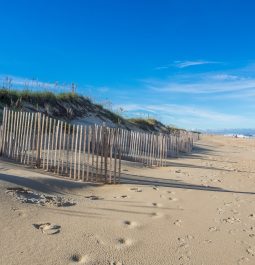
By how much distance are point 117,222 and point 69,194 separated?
2358mm

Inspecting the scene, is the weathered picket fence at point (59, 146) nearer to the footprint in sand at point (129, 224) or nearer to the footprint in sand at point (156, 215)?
the footprint in sand at point (156, 215)

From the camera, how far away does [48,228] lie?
5379 mm

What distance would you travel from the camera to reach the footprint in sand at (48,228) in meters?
5.24

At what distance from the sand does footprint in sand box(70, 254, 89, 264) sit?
0.01m

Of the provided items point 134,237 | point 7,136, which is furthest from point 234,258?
point 7,136

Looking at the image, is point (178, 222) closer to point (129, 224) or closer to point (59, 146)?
point (129, 224)

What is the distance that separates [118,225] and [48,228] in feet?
3.46

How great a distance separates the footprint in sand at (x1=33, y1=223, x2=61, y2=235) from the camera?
17.2 ft

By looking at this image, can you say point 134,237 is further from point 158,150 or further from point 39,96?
point 39,96

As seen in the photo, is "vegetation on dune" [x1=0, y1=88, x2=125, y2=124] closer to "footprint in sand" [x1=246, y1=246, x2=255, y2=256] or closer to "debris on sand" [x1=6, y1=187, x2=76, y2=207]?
"debris on sand" [x1=6, y1=187, x2=76, y2=207]

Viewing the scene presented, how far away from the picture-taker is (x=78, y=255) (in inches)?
183

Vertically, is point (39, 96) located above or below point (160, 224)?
above

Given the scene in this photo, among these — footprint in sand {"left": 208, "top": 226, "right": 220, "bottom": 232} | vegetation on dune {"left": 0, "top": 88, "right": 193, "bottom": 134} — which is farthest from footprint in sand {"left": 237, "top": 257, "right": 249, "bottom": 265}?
vegetation on dune {"left": 0, "top": 88, "right": 193, "bottom": 134}

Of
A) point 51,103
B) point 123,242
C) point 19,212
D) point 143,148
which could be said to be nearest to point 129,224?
point 123,242
